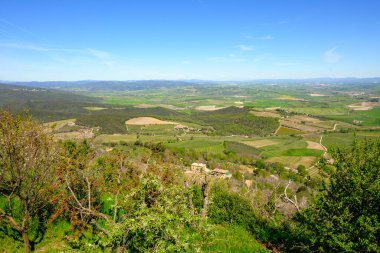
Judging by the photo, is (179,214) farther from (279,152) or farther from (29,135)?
(279,152)

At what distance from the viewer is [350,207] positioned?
364 inches

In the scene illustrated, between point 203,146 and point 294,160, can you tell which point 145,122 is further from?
point 294,160

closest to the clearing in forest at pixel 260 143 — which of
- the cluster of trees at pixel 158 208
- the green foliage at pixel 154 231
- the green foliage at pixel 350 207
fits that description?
the cluster of trees at pixel 158 208

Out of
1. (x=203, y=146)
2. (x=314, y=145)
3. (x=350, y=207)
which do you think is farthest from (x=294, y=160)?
(x=350, y=207)

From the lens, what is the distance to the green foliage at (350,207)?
838cm

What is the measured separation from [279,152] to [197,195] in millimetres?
63070

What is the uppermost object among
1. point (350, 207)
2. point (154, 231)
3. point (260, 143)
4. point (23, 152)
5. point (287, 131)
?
point (23, 152)

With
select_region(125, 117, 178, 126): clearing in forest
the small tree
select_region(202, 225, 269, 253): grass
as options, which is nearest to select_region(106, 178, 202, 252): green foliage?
select_region(202, 225, 269, 253): grass

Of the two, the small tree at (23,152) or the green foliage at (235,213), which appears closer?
the small tree at (23,152)

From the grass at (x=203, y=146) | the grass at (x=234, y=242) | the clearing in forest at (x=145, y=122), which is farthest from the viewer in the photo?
the clearing in forest at (x=145, y=122)

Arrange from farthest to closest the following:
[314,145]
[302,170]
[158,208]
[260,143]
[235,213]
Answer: [260,143]
[314,145]
[302,170]
[235,213]
[158,208]

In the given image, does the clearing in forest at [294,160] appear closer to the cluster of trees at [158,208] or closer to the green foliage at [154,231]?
the cluster of trees at [158,208]

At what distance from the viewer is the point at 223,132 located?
114m

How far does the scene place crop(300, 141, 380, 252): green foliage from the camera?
838 cm
